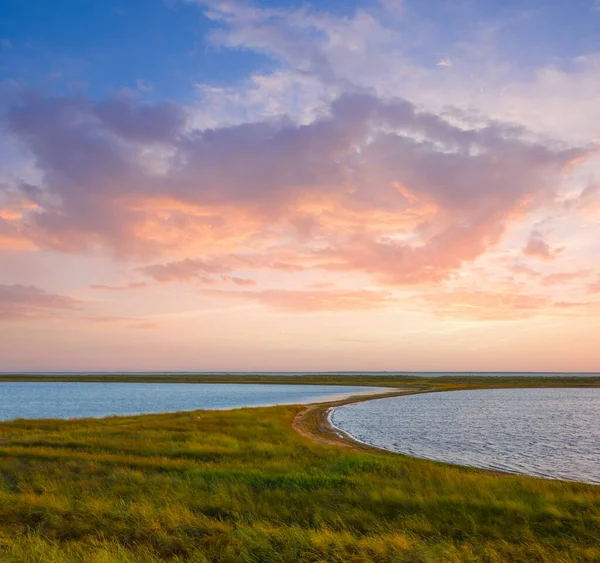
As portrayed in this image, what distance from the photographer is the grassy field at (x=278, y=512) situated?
1099 cm

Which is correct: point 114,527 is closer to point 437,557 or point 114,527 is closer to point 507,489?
point 437,557

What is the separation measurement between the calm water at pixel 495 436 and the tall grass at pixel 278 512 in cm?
881

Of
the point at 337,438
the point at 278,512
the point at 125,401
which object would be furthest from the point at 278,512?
the point at 125,401

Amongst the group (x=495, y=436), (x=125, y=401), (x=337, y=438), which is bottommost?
(x=125, y=401)

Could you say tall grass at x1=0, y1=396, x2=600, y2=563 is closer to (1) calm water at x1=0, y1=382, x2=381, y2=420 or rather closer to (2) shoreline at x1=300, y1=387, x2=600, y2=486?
(2) shoreline at x1=300, y1=387, x2=600, y2=486

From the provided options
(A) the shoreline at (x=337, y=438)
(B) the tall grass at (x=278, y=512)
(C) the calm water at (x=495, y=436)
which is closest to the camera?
(B) the tall grass at (x=278, y=512)

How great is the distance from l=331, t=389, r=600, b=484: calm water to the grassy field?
8867 millimetres

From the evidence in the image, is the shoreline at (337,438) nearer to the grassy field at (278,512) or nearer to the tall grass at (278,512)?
the tall grass at (278,512)

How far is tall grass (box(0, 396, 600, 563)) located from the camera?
1098cm

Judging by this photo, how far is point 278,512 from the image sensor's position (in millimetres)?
14586

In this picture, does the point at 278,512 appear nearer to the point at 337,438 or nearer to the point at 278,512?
the point at 278,512

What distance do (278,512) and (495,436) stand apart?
103 feet

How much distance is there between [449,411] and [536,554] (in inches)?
2228

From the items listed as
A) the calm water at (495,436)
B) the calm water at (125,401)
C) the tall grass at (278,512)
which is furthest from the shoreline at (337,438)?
the calm water at (125,401)
